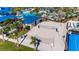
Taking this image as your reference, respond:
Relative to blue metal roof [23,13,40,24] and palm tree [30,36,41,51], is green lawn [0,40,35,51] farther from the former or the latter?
blue metal roof [23,13,40,24]

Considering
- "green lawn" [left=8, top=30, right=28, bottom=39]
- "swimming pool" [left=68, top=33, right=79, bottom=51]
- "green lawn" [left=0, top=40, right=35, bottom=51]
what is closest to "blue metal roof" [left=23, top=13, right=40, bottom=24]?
"green lawn" [left=8, top=30, right=28, bottom=39]

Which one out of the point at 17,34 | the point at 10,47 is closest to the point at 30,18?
the point at 17,34

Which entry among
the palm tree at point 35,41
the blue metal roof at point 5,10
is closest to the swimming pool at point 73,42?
the palm tree at point 35,41

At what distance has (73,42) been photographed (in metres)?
1.61

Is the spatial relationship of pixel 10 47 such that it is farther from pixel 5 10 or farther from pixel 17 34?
pixel 5 10

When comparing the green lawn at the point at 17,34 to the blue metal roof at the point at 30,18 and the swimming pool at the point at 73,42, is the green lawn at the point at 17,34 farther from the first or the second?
the swimming pool at the point at 73,42

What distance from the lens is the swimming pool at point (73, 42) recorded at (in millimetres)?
1605

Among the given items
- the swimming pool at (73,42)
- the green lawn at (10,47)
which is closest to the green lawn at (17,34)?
the green lawn at (10,47)

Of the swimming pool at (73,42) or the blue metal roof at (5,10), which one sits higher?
the blue metal roof at (5,10)

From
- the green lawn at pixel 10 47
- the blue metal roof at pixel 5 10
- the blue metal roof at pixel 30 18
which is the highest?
the blue metal roof at pixel 5 10

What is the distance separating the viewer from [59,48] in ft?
5.33
